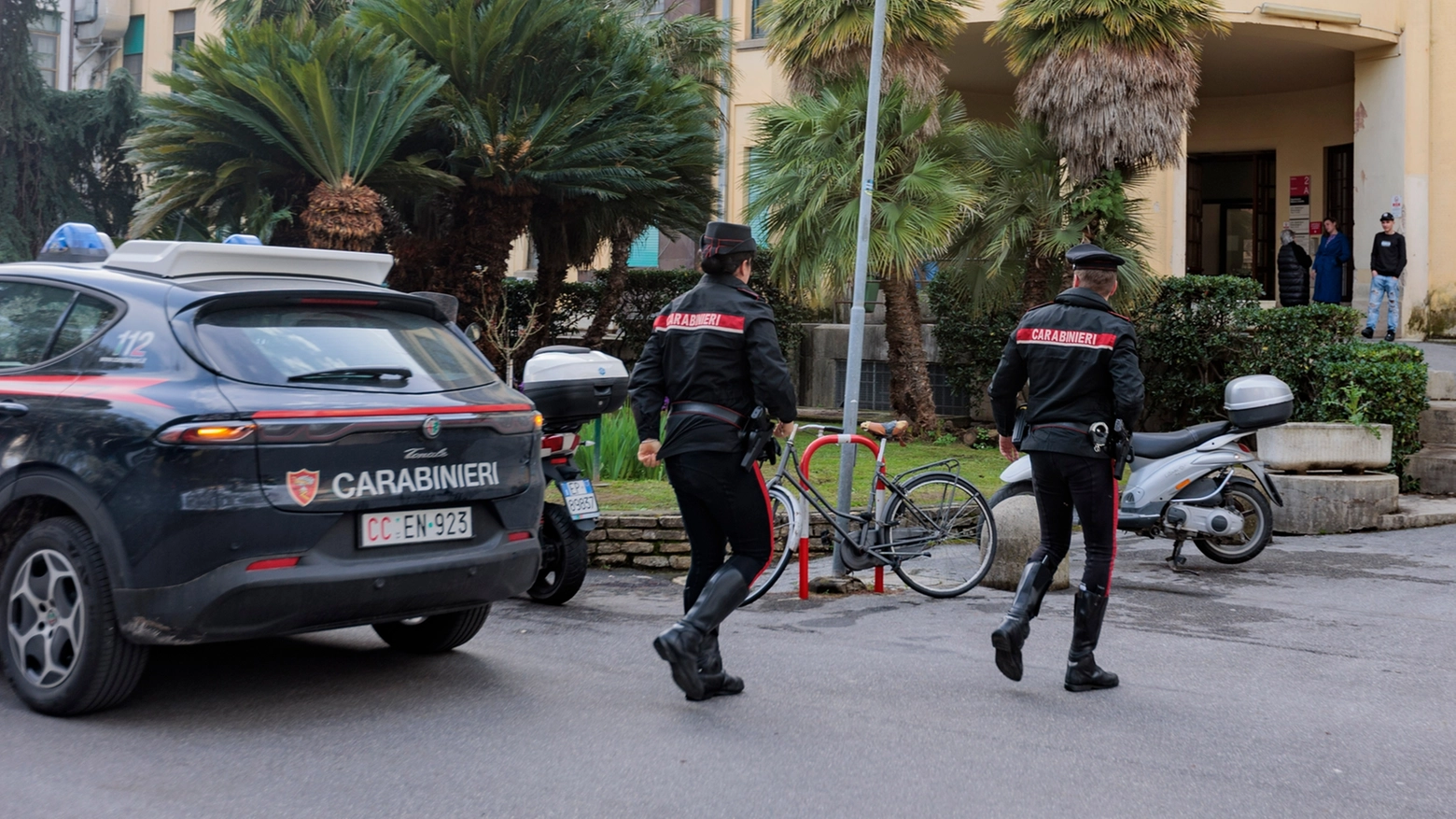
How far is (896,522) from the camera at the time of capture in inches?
310

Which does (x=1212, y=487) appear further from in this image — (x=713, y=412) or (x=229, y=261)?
(x=229, y=261)

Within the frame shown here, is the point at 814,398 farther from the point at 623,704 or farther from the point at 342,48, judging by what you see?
the point at 623,704

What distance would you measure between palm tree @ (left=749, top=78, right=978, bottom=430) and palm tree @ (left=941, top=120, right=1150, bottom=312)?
0.32 metres

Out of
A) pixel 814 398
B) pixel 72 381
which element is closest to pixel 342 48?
pixel 814 398

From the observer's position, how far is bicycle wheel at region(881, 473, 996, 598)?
7.85 meters

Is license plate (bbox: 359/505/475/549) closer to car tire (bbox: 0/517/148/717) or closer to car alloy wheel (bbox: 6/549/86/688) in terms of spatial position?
car tire (bbox: 0/517/148/717)

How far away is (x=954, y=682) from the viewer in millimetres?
5656

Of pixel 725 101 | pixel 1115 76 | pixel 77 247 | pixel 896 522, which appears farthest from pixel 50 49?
pixel 896 522

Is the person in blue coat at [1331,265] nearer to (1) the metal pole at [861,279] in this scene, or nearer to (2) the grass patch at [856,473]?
(2) the grass patch at [856,473]

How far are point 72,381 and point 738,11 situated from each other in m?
19.8

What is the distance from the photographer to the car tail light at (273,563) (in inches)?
179

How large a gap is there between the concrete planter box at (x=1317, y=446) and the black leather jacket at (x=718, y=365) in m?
6.49

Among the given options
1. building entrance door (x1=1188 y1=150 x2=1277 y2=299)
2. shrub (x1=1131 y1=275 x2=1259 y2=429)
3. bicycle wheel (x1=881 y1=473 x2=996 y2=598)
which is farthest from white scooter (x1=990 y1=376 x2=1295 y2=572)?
building entrance door (x1=1188 y1=150 x2=1277 y2=299)

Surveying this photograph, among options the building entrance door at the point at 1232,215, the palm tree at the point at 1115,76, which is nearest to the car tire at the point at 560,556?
the palm tree at the point at 1115,76
